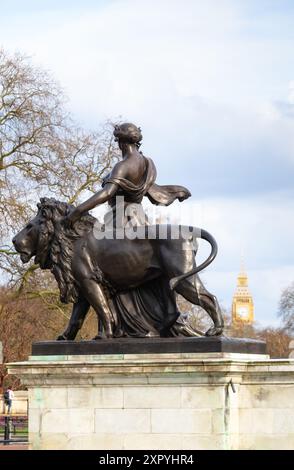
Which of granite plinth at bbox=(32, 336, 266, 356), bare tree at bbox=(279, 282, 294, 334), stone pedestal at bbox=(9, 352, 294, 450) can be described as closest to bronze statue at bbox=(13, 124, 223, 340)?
granite plinth at bbox=(32, 336, 266, 356)

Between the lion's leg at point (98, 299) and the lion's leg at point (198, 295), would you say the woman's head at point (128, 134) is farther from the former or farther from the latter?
the lion's leg at point (198, 295)

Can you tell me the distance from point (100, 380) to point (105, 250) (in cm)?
173

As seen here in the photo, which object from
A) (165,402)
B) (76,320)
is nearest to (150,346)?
(165,402)

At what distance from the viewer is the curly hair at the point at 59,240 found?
16.1 meters

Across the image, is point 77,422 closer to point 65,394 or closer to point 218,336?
point 65,394

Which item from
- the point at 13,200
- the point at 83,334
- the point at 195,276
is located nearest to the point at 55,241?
the point at 195,276

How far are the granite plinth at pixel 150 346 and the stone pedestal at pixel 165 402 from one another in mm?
98

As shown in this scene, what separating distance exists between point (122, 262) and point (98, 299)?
57 cm

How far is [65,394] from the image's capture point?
50.6 feet

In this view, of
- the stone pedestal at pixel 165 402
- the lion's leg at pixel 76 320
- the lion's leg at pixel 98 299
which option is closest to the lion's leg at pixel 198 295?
the stone pedestal at pixel 165 402

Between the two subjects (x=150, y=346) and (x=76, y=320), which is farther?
(x=76, y=320)

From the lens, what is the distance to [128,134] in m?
16.4

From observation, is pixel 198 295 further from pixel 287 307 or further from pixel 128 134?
pixel 287 307

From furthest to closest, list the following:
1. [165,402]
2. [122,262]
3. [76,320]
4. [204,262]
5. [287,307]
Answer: [287,307] → [76,320] → [122,262] → [204,262] → [165,402]
